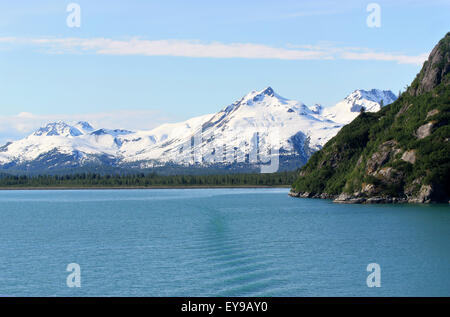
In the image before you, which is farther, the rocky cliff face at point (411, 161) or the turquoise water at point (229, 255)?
the rocky cliff face at point (411, 161)

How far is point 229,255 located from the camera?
247ft

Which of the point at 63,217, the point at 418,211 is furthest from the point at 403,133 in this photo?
the point at 63,217

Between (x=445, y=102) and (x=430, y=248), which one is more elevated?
(x=445, y=102)

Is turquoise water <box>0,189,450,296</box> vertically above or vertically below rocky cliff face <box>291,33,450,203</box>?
below

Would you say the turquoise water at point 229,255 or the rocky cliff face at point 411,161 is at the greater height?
the rocky cliff face at point 411,161

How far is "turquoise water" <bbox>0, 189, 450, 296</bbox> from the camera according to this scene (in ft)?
193

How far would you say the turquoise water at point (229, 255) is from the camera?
Answer: 58.7 meters

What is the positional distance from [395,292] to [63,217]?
96707 millimetres

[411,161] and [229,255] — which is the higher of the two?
[411,161]

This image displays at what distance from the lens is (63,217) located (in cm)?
13825

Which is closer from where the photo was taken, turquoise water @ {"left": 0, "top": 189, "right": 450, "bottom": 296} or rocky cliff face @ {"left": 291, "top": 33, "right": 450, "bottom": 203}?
turquoise water @ {"left": 0, "top": 189, "right": 450, "bottom": 296}
